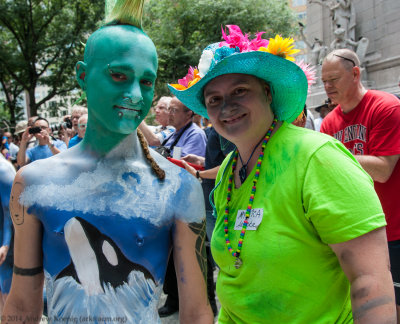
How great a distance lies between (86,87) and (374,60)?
13.0 meters

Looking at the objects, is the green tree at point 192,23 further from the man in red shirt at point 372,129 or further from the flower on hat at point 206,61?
the flower on hat at point 206,61

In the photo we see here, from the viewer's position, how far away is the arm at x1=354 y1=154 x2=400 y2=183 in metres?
2.49

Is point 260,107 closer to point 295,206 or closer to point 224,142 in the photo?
point 295,206

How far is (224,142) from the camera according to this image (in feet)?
10.7

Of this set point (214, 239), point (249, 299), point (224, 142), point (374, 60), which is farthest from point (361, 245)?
point (374, 60)

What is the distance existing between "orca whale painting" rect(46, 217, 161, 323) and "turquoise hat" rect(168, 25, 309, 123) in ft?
2.82

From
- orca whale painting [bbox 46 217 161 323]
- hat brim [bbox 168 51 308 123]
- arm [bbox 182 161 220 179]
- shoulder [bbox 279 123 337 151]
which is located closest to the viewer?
orca whale painting [bbox 46 217 161 323]

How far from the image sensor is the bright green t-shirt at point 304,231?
1316 mm

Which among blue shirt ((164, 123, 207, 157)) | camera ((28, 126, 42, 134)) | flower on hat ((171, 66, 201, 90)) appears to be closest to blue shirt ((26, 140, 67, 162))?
camera ((28, 126, 42, 134))

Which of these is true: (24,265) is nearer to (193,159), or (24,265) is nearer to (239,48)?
(239,48)

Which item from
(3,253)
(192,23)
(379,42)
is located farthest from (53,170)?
(192,23)

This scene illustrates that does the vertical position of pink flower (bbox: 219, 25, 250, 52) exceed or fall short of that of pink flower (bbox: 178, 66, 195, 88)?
Result: it exceeds it

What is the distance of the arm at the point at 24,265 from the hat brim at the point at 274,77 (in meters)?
0.90

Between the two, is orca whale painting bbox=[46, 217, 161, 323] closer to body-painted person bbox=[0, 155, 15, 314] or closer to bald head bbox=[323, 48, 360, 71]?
body-painted person bbox=[0, 155, 15, 314]
